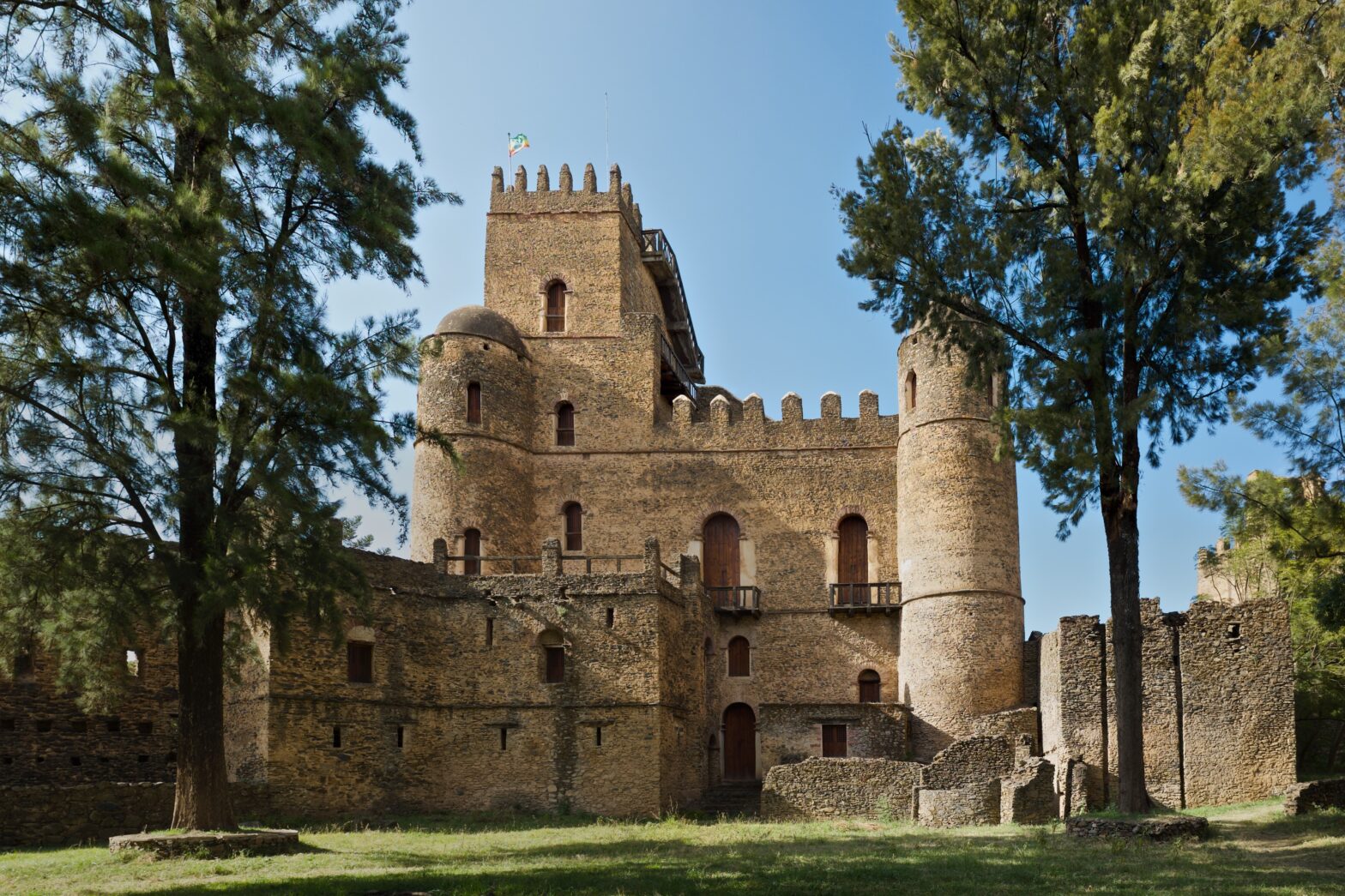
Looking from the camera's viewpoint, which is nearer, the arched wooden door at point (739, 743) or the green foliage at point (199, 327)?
the green foliage at point (199, 327)

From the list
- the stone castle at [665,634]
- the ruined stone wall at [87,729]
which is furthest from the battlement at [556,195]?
the ruined stone wall at [87,729]

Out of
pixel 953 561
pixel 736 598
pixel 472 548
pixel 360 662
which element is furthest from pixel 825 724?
pixel 360 662

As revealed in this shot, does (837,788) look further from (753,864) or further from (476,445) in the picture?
(476,445)

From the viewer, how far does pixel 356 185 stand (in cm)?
1855

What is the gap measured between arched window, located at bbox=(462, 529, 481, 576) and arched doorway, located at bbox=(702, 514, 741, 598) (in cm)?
592

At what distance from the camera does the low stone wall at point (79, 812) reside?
20.3 m

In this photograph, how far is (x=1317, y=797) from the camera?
20453 mm

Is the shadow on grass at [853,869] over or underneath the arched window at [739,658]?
underneath

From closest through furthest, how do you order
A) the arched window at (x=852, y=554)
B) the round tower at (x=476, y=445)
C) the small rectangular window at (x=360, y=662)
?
the small rectangular window at (x=360, y=662) → the round tower at (x=476, y=445) → the arched window at (x=852, y=554)

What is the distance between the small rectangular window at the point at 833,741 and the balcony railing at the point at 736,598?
14.4ft

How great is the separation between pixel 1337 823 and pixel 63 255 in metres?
17.7

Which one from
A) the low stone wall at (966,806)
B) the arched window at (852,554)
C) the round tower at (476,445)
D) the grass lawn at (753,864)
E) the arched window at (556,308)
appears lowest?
the low stone wall at (966,806)

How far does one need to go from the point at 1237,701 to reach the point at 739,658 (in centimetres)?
1358

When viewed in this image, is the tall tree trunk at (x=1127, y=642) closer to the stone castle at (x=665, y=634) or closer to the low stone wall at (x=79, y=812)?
the stone castle at (x=665, y=634)
